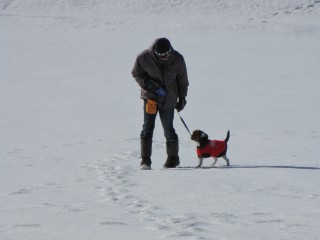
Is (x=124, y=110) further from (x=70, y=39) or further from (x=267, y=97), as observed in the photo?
(x=70, y=39)

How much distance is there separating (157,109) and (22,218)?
2.87 m

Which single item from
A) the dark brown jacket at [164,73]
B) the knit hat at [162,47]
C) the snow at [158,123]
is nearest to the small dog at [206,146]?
the snow at [158,123]

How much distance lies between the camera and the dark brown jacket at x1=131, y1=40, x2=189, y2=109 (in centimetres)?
660

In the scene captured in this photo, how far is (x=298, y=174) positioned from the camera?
605 centimetres

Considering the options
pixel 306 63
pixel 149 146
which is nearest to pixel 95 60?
pixel 306 63

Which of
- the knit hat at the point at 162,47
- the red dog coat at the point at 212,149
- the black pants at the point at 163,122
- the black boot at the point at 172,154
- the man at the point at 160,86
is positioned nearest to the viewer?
the knit hat at the point at 162,47

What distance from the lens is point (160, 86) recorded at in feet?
22.0

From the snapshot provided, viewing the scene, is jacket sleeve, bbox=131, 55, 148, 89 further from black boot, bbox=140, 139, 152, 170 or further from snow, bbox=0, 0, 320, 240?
snow, bbox=0, 0, 320, 240

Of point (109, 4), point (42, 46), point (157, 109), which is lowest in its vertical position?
point (157, 109)

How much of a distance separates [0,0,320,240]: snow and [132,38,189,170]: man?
0.30 meters

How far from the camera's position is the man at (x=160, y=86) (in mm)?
6598

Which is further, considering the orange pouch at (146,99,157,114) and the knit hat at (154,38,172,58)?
the orange pouch at (146,99,157,114)

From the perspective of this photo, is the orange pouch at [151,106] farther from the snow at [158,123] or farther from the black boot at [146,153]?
the snow at [158,123]

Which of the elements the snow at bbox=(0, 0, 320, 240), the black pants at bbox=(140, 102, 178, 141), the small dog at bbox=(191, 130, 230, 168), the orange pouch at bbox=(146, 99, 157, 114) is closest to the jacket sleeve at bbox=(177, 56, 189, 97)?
the black pants at bbox=(140, 102, 178, 141)
